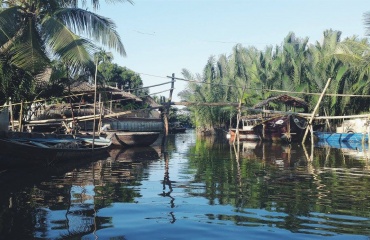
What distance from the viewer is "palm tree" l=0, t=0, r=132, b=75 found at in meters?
11.3

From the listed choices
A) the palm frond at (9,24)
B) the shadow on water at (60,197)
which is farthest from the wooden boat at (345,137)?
the palm frond at (9,24)

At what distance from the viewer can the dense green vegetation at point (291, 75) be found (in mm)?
28681

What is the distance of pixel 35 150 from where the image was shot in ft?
38.2

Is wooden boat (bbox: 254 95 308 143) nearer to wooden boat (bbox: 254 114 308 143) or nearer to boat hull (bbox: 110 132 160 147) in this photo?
wooden boat (bbox: 254 114 308 143)

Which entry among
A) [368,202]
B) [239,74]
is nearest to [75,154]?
[368,202]

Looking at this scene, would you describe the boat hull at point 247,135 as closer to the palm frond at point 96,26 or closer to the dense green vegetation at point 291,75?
the dense green vegetation at point 291,75

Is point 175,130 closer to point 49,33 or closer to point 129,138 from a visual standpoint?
point 129,138

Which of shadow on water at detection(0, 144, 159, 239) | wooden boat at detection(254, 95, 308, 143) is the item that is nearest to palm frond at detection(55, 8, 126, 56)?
shadow on water at detection(0, 144, 159, 239)

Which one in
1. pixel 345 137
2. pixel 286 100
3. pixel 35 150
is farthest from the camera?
pixel 286 100

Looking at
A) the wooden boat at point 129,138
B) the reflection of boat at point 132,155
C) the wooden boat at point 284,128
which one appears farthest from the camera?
the wooden boat at point 284,128

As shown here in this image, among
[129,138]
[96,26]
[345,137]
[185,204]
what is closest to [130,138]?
[129,138]

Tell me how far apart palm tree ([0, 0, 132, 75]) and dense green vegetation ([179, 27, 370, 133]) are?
10549 mm

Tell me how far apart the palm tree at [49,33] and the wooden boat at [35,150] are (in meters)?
2.40

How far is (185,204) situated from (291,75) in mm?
31602
